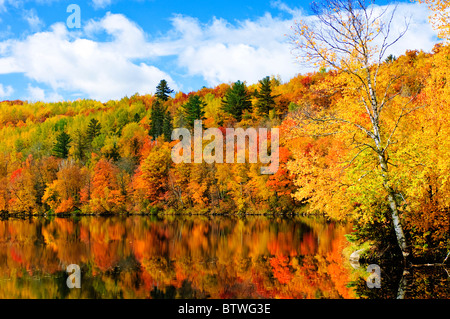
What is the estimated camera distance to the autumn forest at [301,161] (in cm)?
1341

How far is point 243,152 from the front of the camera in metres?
50.4

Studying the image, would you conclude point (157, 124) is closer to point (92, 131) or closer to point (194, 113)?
point (194, 113)

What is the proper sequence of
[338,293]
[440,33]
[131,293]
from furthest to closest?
[440,33], [131,293], [338,293]

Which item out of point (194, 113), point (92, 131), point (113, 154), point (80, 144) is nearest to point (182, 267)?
point (113, 154)

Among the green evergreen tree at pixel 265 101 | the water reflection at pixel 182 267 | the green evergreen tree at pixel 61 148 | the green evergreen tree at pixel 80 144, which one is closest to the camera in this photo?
the water reflection at pixel 182 267

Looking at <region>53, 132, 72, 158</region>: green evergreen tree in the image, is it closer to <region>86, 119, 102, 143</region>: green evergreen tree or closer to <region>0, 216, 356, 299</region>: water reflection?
<region>86, 119, 102, 143</region>: green evergreen tree

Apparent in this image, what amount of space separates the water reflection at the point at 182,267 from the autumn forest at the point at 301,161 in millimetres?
476

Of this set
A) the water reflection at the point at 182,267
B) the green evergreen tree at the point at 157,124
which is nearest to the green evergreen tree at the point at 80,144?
the green evergreen tree at the point at 157,124

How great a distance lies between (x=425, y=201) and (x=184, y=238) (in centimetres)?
1623

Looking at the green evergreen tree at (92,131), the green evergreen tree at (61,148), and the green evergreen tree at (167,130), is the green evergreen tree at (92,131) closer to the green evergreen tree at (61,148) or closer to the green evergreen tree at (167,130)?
the green evergreen tree at (61,148)

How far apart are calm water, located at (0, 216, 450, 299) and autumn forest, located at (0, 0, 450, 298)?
0.46m

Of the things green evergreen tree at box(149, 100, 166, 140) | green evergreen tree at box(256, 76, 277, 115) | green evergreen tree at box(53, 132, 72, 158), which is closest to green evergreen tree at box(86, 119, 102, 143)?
green evergreen tree at box(53, 132, 72, 158)
